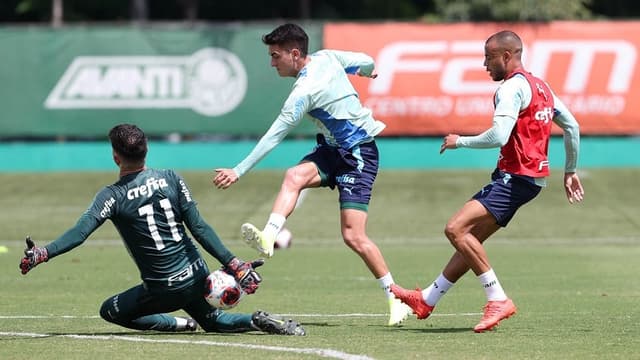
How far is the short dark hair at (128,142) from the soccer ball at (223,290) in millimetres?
915

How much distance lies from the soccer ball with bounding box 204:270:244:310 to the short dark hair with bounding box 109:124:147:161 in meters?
0.91

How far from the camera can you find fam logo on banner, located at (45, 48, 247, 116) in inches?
1041

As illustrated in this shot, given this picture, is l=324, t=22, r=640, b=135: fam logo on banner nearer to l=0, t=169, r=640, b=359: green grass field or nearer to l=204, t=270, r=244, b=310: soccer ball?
l=0, t=169, r=640, b=359: green grass field

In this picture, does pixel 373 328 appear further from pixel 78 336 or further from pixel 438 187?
pixel 438 187

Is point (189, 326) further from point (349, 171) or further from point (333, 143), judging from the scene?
point (333, 143)

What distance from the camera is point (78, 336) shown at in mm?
9078

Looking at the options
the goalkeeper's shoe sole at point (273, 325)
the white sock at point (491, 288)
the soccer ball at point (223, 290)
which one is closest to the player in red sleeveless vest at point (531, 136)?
the white sock at point (491, 288)

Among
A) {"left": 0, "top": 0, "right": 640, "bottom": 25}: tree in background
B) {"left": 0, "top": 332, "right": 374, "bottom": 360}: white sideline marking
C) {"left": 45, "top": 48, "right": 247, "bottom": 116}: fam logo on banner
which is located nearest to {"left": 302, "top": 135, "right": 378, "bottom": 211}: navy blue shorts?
{"left": 0, "top": 332, "right": 374, "bottom": 360}: white sideline marking

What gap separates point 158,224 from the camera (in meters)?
8.83

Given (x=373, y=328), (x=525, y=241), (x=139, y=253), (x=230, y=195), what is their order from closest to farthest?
(x=139, y=253)
(x=373, y=328)
(x=525, y=241)
(x=230, y=195)

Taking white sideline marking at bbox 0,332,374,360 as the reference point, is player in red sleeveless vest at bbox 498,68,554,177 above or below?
above

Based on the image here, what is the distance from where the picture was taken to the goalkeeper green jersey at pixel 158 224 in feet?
28.7

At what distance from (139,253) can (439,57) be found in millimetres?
17867

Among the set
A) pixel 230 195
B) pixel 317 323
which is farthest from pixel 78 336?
pixel 230 195
